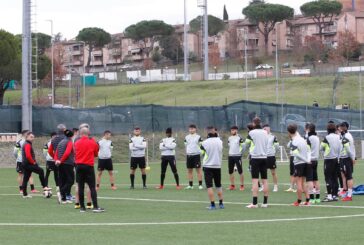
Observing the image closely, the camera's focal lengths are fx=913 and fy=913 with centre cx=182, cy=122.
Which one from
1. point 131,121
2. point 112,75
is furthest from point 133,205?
point 112,75

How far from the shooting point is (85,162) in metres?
22.0

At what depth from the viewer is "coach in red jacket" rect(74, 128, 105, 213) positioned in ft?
72.1

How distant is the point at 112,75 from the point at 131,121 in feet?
289

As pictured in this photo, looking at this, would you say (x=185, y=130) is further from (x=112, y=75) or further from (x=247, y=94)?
(x=112, y=75)

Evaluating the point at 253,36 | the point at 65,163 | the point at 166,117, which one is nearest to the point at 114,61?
the point at 253,36

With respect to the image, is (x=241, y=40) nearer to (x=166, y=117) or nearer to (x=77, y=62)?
(x=77, y=62)

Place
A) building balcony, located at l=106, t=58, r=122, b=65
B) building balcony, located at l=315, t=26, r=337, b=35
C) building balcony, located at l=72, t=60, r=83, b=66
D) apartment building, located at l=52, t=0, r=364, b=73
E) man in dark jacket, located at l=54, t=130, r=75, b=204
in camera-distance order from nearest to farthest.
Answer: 1. man in dark jacket, located at l=54, t=130, r=75, b=204
2. apartment building, located at l=52, t=0, r=364, b=73
3. building balcony, located at l=315, t=26, r=337, b=35
4. building balcony, located at l=106, t=58, r=122, b=65
5. building balcony, located at l=72, t=60, r=83, b=66

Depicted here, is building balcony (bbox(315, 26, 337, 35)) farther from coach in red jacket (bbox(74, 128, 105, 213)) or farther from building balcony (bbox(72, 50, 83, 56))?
coach in red jacket (bbox(74, 128, 105, 213))

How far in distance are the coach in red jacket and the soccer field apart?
60cm

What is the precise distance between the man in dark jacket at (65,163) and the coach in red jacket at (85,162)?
2495 millimetres

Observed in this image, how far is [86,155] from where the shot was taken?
21984 millimetres

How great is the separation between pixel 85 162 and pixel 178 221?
12.4ft

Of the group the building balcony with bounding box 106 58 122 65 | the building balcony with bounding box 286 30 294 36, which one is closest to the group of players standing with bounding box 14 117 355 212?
the building balcony with bounding box 286 30 294 36

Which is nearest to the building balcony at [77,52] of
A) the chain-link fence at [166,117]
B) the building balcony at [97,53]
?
the building balcony at [97,53]
